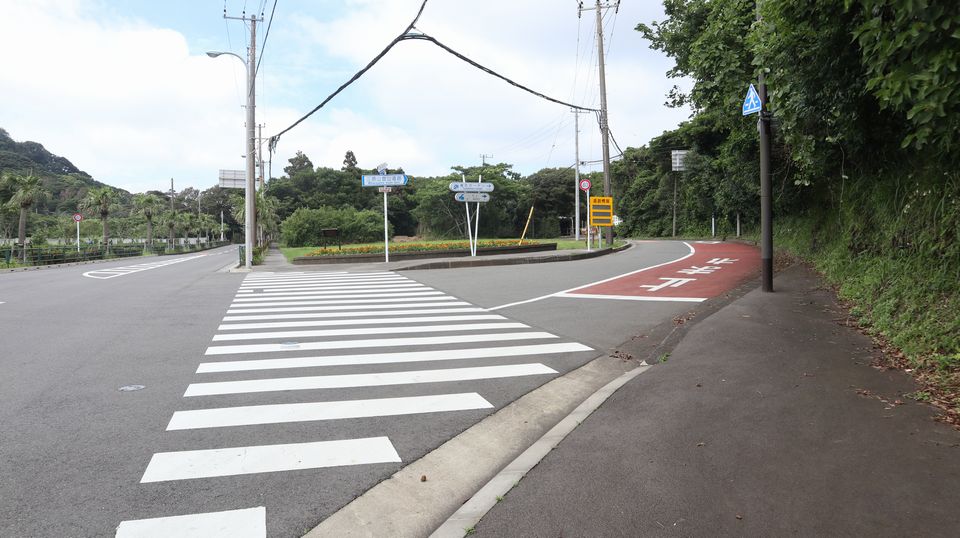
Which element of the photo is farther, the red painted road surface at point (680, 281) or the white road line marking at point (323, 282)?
the white road line marking at point (323, 282)

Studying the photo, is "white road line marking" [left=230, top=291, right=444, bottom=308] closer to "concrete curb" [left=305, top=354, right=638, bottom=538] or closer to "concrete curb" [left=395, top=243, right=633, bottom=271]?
"concrete curb" [left=395, top=243, right=633, bottom=271]

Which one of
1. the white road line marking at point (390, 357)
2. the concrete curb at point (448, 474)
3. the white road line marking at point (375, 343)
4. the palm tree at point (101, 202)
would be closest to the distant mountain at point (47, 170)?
the palm tree at point (101, 202)

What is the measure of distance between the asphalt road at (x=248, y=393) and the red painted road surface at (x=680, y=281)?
113 centimetres

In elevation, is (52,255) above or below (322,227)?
below

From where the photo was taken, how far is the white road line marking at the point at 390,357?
22.1 feet

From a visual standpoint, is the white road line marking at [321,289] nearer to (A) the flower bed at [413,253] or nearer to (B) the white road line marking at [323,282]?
(B) the white road line marking at [323,282]

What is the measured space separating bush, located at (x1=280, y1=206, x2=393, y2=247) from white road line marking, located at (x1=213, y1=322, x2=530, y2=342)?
147 feet

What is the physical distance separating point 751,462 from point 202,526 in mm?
3332

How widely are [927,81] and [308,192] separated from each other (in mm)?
81568

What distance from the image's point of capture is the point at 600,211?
3056 centimetres

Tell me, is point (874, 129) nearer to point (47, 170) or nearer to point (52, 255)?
point (52, 255)

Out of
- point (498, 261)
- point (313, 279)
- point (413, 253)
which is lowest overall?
point (313, 279)

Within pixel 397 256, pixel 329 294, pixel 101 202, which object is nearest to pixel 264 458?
pixel 329 294

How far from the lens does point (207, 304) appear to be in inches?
494
